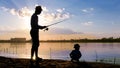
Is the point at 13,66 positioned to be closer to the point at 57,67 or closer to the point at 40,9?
the point at 57,67

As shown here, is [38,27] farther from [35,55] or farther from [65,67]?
[65,67]

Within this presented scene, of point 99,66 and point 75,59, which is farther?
point 75,59

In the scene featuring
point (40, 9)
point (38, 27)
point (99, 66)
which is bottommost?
point (99, 66)

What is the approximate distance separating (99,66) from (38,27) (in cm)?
303

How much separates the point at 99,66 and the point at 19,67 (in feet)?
10.8

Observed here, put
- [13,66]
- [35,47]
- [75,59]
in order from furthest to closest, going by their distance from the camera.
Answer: [75,59], [13,66], [35,47]

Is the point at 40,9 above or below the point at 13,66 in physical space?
above

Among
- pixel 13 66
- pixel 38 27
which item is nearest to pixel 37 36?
pixel 38 27

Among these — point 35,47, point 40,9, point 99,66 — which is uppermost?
point 40,9

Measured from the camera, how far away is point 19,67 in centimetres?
1113

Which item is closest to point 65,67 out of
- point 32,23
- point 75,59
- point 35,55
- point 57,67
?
point 57,67

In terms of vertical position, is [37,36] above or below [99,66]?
above

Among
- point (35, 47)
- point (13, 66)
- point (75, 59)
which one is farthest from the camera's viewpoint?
point (75, 59)

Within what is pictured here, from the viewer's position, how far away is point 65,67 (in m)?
11.0
